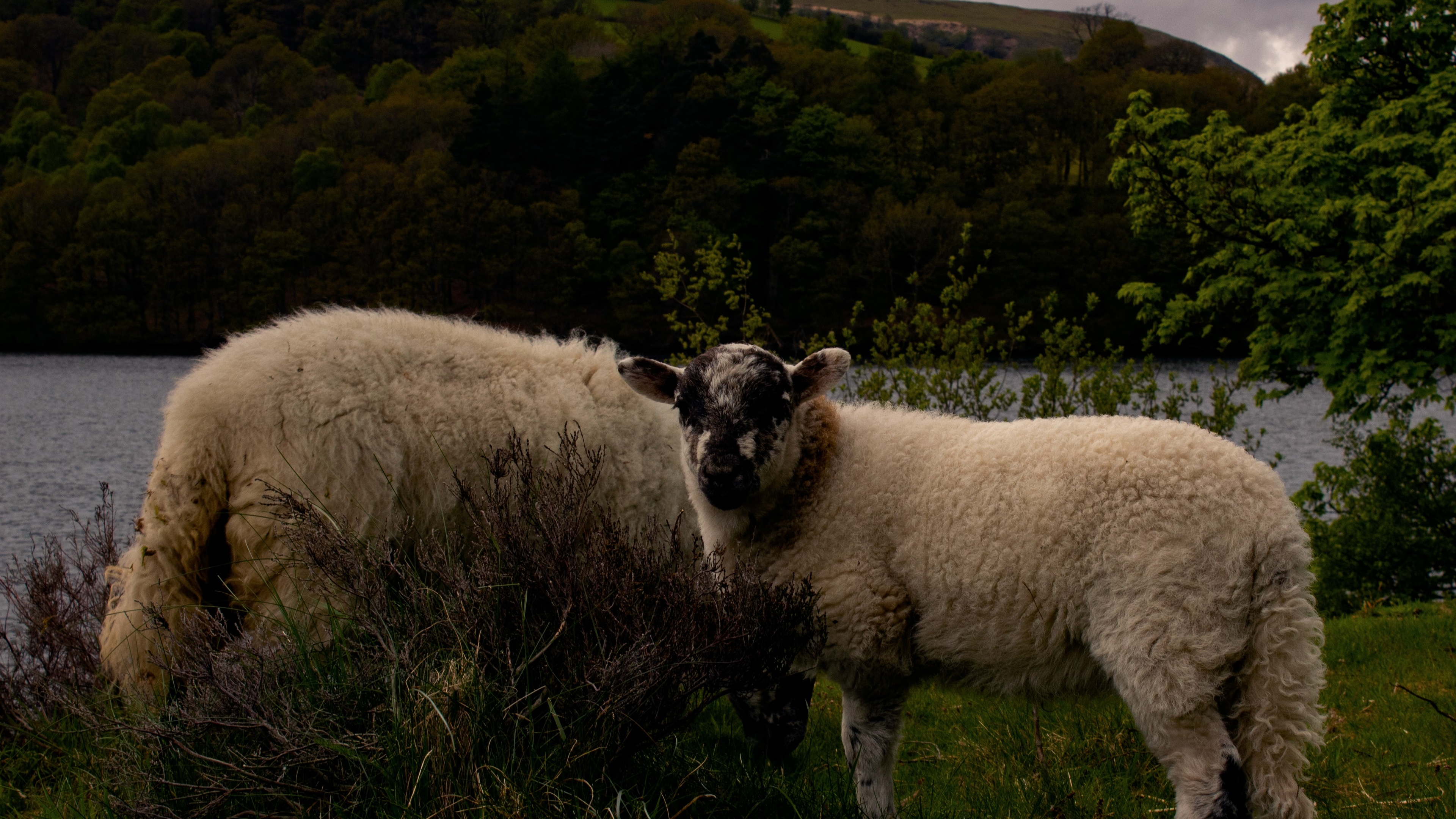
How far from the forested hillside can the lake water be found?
702cm

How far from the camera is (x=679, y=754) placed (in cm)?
343

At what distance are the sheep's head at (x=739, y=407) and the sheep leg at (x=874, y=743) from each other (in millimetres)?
975

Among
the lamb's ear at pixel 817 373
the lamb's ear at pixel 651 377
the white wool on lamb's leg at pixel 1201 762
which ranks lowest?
the white wool on lamb's leg at pixel 1201 762

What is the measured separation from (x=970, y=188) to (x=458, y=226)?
116 ft

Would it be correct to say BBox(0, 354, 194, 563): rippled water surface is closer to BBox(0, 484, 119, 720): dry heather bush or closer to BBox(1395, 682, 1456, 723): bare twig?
BBox(0, 484, 119, 720): dry heather bush

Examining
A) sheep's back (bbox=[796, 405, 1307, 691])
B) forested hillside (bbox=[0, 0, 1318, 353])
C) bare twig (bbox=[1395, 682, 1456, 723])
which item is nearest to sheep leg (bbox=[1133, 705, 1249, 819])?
sheep's back (bbox=[796, 405, 1307, 691])

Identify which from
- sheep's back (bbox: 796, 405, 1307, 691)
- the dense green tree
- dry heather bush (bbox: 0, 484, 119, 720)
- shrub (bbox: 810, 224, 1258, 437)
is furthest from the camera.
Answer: the dense green tree

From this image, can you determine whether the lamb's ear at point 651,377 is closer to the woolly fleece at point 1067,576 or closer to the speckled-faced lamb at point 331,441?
the speckled-faced lamb at point 331,441

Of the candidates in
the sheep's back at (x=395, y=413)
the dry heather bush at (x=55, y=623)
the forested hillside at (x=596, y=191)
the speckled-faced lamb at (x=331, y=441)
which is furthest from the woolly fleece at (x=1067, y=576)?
the forested hillside at (x=596, y=191)

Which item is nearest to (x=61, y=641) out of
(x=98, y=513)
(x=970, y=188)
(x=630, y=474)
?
(x=98, y=513)

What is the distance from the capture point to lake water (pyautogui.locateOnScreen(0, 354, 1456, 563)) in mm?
20375

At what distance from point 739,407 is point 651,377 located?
68 cm

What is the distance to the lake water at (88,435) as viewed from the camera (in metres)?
20.4

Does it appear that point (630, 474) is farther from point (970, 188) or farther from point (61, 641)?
point (970, 188)
